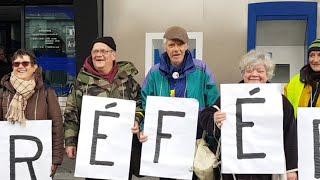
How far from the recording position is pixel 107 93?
367 cm

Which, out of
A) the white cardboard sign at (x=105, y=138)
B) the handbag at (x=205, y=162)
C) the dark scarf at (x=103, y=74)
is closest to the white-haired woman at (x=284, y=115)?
the handbag at (x=205, y=162)

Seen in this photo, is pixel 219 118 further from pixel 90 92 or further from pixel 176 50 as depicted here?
pixel 90 92

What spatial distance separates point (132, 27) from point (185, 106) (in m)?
3.30

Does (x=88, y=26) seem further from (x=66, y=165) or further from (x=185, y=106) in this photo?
(x=185, y=106)

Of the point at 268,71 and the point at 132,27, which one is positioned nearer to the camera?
the point at 268,71

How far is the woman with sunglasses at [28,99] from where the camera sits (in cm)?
360

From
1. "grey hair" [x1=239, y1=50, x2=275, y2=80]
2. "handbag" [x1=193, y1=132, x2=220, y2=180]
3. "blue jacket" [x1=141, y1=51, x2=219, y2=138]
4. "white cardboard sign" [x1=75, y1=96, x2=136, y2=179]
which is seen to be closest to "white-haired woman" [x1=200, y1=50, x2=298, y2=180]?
"grey hair" [x1=239, y1=50, x2=275, y2=80]

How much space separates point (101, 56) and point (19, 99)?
66cm

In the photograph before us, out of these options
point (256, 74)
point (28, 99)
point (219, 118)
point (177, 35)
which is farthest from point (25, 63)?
point (256, 74)

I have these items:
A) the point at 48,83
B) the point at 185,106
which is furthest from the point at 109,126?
the point at 48,83

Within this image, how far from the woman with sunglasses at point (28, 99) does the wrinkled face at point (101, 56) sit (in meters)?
0.42

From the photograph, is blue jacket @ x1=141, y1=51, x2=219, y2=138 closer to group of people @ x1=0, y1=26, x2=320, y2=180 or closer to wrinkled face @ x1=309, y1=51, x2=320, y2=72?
group of people @ x1=0, y1=26, x2=320, y2=180

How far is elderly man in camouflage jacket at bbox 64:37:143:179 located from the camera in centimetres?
366

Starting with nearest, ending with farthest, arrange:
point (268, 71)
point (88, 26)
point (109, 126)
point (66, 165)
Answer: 1. point (268, 71)
2. point (109, 126)
3. point (88, 26)
4. point (66, 165)
